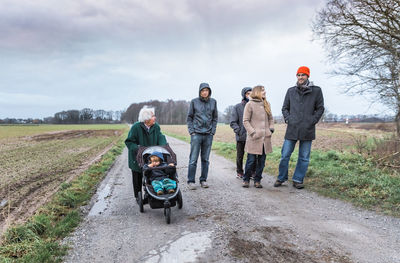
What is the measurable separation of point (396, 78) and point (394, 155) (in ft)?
11.4

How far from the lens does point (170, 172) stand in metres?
4.49

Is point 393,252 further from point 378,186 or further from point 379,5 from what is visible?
point 379,5

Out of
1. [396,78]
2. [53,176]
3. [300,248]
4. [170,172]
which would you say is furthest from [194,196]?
Answer: [396,78]

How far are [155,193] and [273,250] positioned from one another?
6.19ft

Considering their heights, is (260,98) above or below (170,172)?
above

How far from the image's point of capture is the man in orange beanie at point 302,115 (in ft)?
18.8

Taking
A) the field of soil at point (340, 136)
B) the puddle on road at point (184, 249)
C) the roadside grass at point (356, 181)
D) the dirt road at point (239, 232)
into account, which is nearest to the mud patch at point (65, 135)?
the field of soil at point (340, 136)

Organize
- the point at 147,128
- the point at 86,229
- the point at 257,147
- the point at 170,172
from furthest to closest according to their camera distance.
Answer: the point at 257,147 → the point at 147,128 → the point at 170,172 → the point at 86,229

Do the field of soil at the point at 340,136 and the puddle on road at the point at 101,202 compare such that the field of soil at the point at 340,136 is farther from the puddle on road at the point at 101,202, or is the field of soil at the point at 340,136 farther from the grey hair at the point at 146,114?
the puddle on road at the point at 101,202

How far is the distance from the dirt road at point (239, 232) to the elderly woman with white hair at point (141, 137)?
2.22 ft

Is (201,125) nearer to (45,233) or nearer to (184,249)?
(184,249)

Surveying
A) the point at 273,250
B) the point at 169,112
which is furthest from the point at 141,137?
the point at 169,112

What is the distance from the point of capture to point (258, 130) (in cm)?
610

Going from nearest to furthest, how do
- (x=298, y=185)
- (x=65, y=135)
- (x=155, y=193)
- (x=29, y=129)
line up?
(x=155, y=193)
(x=298, y=185)
(x=65, y=135)
(x=29, y=129)
